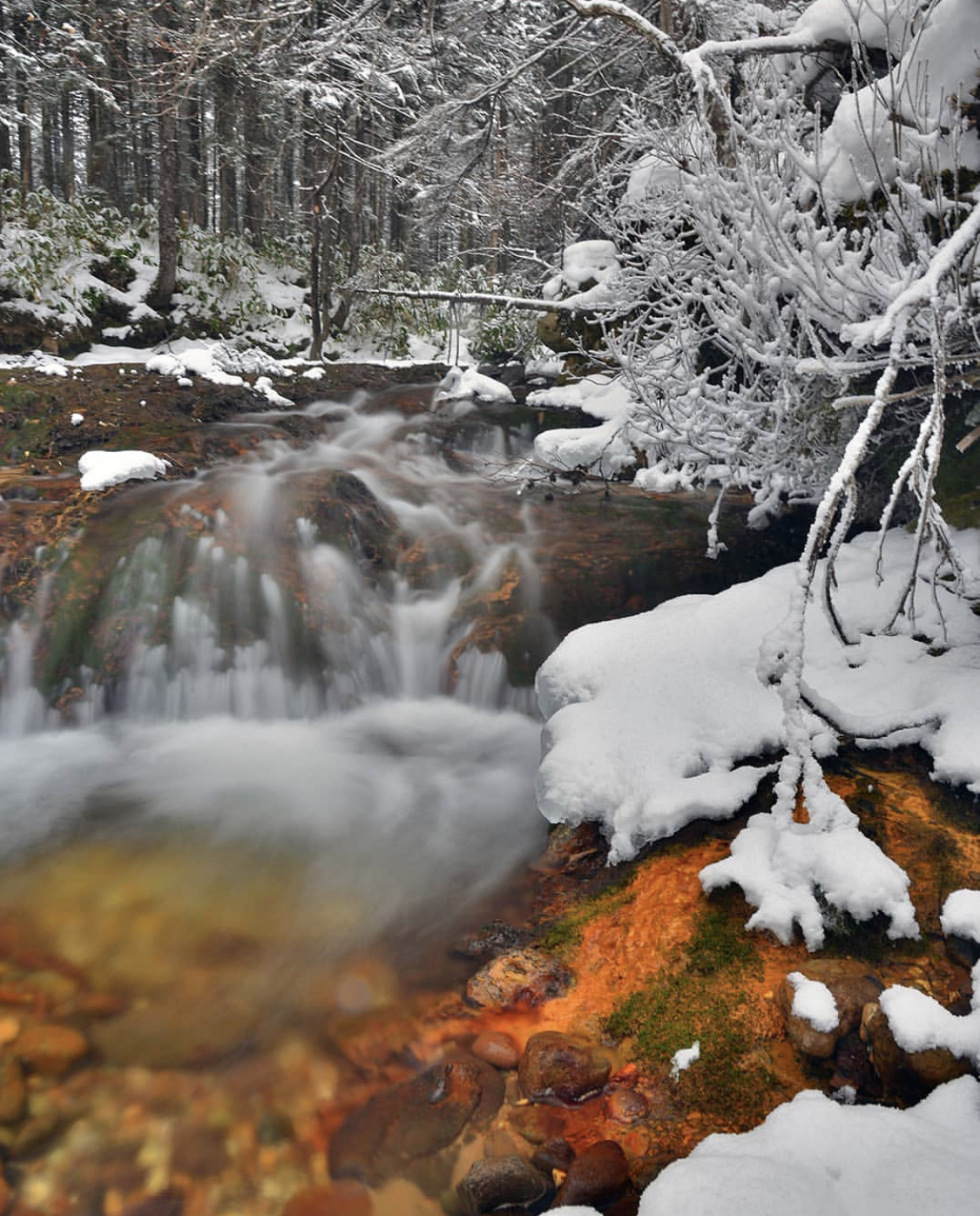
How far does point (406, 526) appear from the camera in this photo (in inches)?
263

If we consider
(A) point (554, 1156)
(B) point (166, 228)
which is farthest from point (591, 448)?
(B) point (166, 228)

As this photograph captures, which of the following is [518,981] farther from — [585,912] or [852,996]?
[852,996]

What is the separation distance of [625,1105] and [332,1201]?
0.87m

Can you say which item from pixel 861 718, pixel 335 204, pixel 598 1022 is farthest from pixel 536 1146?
pixel 335 204

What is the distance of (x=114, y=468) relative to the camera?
6270mm

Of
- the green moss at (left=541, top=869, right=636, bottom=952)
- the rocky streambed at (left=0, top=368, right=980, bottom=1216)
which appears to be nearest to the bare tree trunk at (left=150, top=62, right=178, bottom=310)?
the rocky streambed at (left=0, top=368, right=980, bottom=1216)

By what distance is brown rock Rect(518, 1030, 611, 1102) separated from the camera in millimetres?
2348

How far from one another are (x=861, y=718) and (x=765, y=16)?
702 centimetres

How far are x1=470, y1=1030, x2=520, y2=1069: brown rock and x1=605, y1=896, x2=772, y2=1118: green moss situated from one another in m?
0.33

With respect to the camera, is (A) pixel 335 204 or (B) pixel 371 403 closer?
(B) pixel 371 403

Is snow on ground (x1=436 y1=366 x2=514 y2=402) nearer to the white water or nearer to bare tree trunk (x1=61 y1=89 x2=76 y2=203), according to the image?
the white water

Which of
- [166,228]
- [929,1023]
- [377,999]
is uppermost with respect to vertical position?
[166,228]

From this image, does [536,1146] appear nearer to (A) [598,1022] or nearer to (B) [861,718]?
(A) [598,1022]

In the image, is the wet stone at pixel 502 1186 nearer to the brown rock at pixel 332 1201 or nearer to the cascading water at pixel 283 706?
the brown rock at pixel 332 1201
